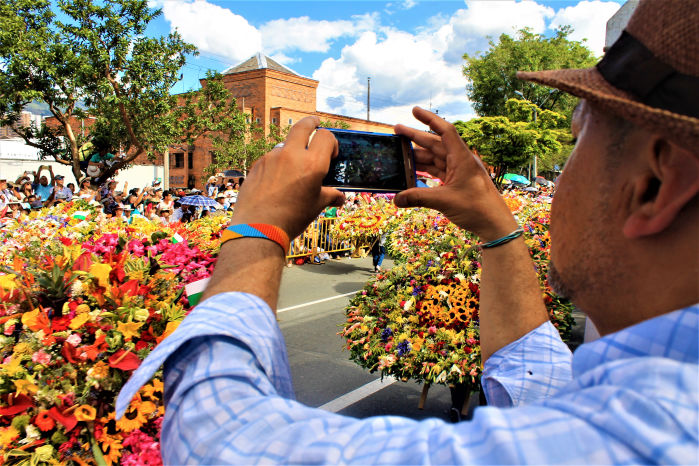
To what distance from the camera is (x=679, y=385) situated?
59 centimetres

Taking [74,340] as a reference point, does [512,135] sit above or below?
above

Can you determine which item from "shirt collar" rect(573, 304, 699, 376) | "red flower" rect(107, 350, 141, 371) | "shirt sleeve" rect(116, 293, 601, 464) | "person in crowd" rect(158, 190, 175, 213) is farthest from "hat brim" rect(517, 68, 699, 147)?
"person in crowd" rect(158, 190, 175, 213)

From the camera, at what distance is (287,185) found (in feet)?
3.14

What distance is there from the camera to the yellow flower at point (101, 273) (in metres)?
2.25

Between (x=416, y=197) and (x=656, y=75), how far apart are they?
0.70 meters

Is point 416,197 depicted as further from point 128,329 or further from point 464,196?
point 128,329

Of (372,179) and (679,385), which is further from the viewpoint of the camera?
(372,179)

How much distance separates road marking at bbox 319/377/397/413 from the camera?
4707 mm

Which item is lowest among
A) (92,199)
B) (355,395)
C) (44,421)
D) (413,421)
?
(355,395)

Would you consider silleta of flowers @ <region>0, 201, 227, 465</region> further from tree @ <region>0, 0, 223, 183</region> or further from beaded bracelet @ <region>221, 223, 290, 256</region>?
tree @ <region>0, 0, 223, 183</region>

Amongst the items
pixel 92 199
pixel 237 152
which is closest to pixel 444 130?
pixel 92 199

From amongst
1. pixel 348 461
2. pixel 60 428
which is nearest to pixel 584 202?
pixel 348 461

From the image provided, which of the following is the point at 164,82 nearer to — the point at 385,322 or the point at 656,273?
the point at 385,322

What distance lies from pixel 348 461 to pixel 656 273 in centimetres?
56
